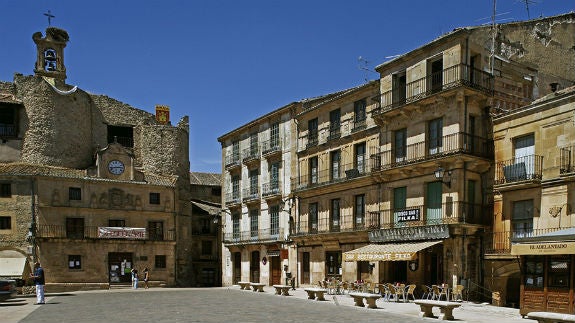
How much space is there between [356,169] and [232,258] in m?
17.3

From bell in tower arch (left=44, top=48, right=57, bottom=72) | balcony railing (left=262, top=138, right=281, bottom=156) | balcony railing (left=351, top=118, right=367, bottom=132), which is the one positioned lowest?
balcony railing (left=262, top=138, right=281, bottom=156)

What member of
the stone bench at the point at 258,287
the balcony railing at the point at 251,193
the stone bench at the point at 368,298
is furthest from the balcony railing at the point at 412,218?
the balcony railing at the point at 251,193

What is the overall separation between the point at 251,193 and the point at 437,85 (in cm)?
1967

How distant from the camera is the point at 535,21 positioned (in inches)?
1081

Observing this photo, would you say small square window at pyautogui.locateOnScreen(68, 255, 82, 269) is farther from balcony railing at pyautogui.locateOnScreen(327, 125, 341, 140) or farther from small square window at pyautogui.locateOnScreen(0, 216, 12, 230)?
balcony railing at pyautogui.locateOnScreen(327, 125, 341, 140)

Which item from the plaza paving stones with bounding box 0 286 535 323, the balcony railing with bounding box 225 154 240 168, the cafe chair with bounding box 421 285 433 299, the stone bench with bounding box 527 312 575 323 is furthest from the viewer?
the balcony railing with bounding box 225 154 240 168

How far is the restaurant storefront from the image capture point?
51.0 ft

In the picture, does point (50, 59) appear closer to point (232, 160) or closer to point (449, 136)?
point (232, 160)

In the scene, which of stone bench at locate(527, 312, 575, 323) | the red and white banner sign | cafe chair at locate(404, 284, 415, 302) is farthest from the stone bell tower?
stone bench at locate(527, 312, 575, 323)

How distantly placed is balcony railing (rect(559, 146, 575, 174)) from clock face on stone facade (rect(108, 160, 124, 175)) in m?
32.5

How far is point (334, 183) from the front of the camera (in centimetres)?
3158

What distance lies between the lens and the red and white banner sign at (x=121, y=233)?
40250 mm

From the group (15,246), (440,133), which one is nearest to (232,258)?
(15,246)

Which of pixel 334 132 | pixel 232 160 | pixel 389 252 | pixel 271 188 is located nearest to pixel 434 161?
pixel 389 252
